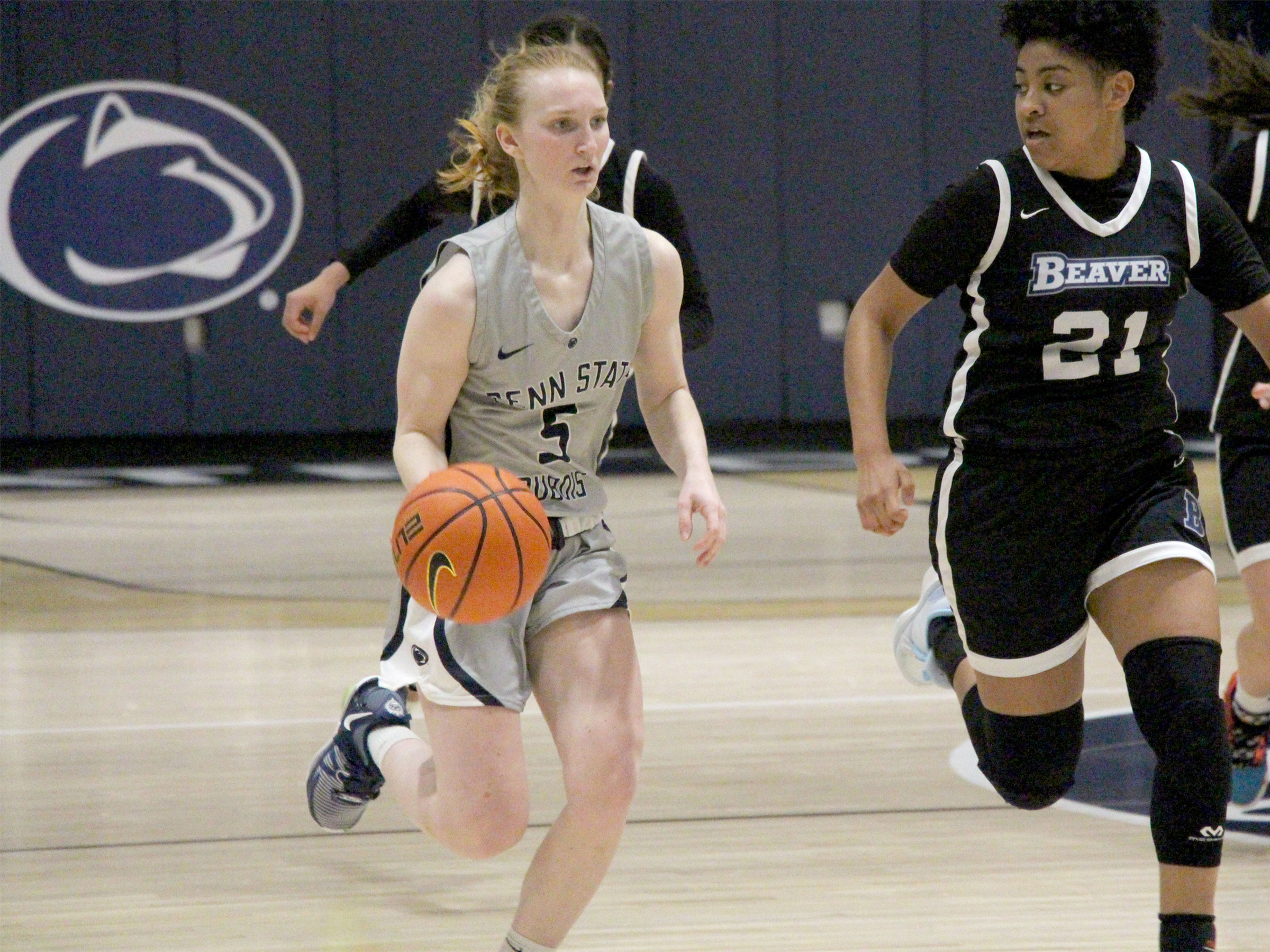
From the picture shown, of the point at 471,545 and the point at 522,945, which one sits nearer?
the point at 471,545

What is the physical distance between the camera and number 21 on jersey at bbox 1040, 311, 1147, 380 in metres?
2.89

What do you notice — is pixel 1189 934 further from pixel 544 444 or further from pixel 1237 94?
pixel 1237 94

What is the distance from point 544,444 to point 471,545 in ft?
1.21

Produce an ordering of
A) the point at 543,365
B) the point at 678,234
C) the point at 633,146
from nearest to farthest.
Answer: the point at 543,365, the point at 678,234, the point at 633,146

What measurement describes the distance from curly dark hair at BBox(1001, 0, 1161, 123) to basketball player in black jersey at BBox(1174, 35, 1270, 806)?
84 centimetres

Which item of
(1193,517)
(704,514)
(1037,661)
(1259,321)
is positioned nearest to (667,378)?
(704,514)

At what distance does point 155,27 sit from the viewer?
1145 cm

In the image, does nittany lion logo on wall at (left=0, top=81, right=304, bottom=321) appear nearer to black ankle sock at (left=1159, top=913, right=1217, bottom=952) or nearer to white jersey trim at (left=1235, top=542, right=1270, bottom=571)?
white jersey trim at (left=1235, top=542, right=1270, bottom=571)

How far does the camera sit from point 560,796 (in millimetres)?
4203

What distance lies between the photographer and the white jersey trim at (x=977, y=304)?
2.91 m

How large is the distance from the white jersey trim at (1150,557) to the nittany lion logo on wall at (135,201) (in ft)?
31.0

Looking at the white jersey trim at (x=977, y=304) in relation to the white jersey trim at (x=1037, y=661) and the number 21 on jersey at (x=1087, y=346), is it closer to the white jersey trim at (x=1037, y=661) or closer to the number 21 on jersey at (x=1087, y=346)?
the number 21 on jersey at (x=1087, y=346)

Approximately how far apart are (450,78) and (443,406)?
934 cm

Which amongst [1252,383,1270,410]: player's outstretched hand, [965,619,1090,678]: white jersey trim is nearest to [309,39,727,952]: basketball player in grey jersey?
[965,619,1090,678]: white jersey trim
